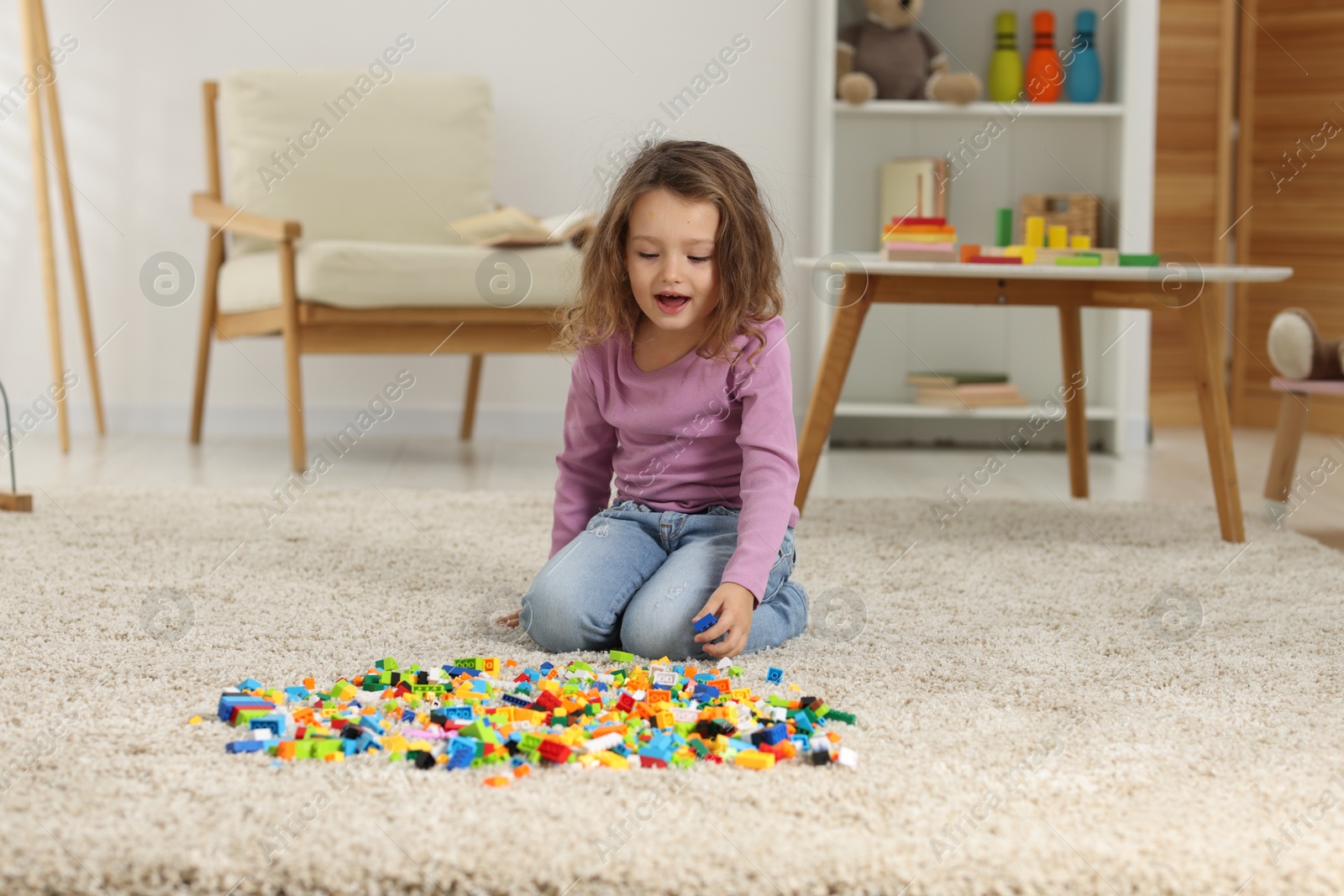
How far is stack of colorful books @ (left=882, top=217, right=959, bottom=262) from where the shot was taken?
184 cm

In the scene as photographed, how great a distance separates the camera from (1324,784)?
2.91 feet

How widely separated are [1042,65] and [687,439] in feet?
6.94

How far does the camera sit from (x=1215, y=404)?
6.03 feet

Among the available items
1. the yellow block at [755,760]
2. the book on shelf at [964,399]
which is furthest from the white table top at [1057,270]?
the book on shelf at [964,399]

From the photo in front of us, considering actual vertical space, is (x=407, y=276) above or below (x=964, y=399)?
above

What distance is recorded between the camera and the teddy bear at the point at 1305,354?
1.98 m

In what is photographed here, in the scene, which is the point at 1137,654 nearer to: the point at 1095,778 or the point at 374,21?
the point at 1095,778

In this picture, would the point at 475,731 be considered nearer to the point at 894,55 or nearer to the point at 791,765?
the point at 791,765

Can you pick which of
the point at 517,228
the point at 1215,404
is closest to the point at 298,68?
the point at 517,228

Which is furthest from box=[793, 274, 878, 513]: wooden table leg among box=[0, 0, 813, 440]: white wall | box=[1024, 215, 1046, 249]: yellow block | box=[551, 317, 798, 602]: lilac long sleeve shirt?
box=[0, 0, 813, 440]: white wall

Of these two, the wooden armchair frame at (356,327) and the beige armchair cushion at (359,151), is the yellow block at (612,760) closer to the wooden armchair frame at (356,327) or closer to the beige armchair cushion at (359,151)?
the wooden armchair frame at (356,327)

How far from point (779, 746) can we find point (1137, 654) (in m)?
0.48

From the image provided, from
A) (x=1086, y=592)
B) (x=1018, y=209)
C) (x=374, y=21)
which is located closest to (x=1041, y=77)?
(x=1018, y=209)

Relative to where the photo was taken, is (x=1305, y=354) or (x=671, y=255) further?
(x=1305, y=354)
